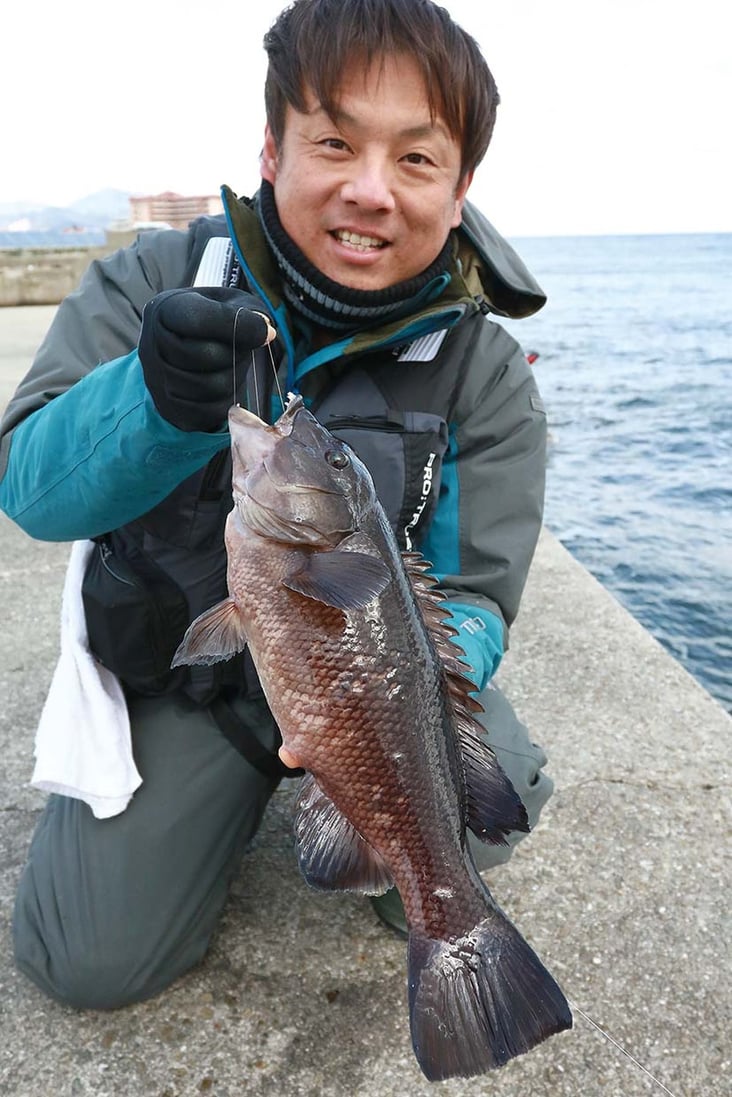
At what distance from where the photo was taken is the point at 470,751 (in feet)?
7.80

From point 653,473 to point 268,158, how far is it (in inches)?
424

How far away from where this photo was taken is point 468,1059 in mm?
2035

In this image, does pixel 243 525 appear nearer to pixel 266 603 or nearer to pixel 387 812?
A: pixel 266 603

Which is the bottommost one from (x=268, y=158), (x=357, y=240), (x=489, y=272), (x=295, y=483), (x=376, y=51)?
(x=295, y=483)

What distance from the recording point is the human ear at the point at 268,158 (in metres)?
3.16

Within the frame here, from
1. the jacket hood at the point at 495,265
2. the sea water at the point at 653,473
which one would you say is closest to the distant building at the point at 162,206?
the sea water at the point at 653,473

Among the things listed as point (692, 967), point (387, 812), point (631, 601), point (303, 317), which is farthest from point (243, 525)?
point (631, 601)

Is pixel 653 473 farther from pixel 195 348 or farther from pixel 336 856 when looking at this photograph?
pixel 195 348

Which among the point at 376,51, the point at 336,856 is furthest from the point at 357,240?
the point at 336,856

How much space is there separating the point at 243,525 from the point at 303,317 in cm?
110

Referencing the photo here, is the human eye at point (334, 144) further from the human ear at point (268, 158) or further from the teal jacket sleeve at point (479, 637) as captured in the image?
the teal jacket sleeve at point (479, 637)

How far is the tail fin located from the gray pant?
0.98m

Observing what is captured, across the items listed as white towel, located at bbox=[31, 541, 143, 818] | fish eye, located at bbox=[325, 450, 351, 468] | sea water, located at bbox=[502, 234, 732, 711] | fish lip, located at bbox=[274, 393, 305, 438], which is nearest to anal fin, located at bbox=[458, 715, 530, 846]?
fish eye, located at bbox=[325, 450, 351, 468]

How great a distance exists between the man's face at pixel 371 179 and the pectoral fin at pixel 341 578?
1.17 metres
